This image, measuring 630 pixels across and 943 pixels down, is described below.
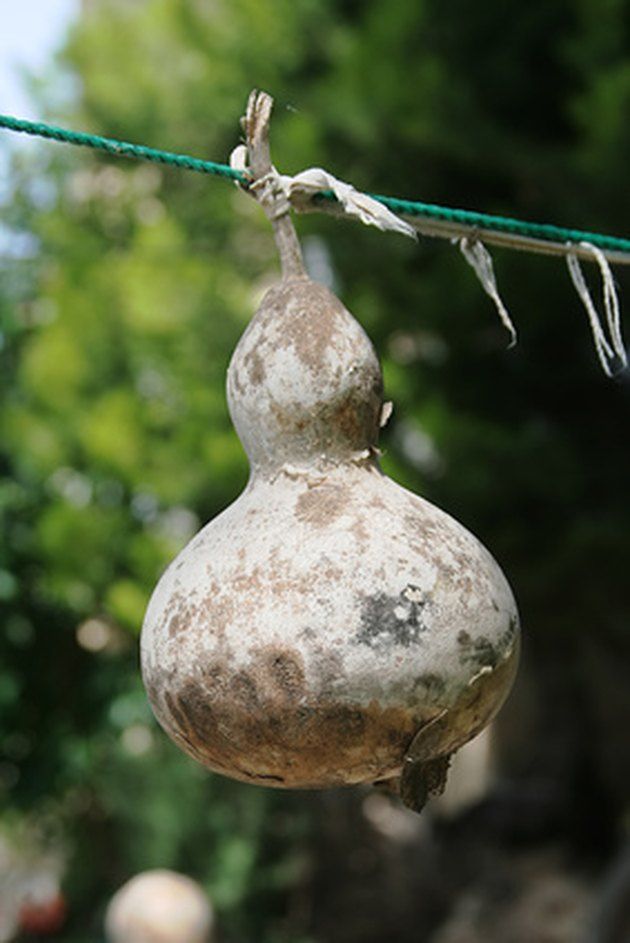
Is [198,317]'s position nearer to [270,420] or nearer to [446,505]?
[446,505]

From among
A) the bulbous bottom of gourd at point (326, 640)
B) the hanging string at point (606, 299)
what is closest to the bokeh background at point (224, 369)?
the hanging string at point (606, 299)

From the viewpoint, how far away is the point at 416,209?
162cm

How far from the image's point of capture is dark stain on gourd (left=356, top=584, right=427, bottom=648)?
1.36m

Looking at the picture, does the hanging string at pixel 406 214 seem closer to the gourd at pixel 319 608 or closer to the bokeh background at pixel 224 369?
the gourd at pixel 319 608

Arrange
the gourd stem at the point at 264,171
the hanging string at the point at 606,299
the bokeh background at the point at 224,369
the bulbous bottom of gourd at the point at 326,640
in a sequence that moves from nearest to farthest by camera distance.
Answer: the bulbous bottom of gourd at the point at 326,640, the gourd stem at the point at 264,171, the hanging string at the point at 606,299, the bokeh background at the point at 224,369

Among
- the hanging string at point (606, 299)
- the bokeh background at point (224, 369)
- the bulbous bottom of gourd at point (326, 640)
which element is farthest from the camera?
the bokeh background at point (224, 369)

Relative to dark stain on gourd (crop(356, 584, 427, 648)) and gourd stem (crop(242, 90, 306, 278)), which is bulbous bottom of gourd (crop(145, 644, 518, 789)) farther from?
gourd stem (crop(242, 90, 306, 278))

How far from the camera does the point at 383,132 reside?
4.94m

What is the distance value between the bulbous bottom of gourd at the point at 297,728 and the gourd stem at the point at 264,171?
1.64 ft

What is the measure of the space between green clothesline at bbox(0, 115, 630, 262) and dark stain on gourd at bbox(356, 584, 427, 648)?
0.48m

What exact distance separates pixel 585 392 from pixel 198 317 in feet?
5.26

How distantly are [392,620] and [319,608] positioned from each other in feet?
0.25

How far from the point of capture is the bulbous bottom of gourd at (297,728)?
136 cm

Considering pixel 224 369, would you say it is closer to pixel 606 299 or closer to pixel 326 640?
pixel 606 299
